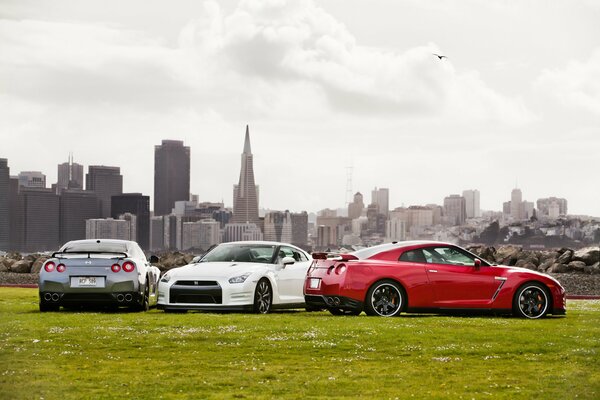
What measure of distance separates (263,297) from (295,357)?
6.43 metres

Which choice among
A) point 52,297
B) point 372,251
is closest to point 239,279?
point 372,251

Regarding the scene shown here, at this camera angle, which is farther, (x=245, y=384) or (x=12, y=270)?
(x=12, y=270)

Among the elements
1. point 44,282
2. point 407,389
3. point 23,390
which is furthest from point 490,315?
point 23,390

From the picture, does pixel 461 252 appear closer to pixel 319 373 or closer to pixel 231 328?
pixel 231 328

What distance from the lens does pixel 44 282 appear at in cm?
1836

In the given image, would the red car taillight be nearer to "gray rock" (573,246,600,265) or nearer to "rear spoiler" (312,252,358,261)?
"rear spoiler" (312,252,358,261)

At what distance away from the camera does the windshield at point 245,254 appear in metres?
19.1

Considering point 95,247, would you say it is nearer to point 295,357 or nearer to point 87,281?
point 87,281

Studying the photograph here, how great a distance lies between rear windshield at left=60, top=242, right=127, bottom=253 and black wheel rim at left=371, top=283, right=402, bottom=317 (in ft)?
15.7

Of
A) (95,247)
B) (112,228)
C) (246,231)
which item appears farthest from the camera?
(246,231)

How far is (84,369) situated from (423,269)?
7.57 metres

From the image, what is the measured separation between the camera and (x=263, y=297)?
18.3 meters

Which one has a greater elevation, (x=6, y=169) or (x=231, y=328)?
(x=6, y=169)

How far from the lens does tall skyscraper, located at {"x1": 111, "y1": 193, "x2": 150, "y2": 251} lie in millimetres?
167062
